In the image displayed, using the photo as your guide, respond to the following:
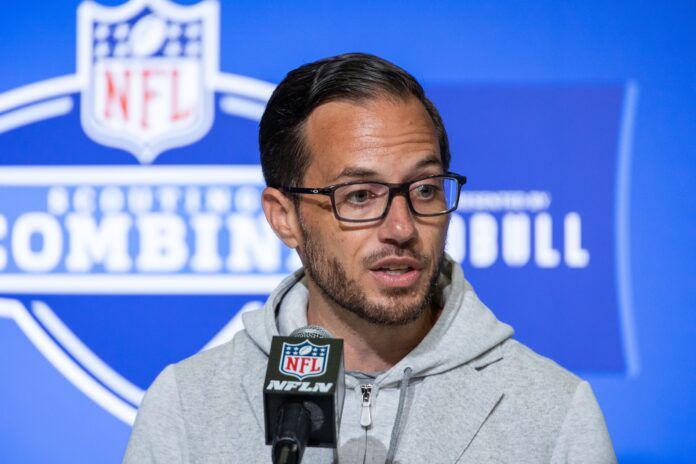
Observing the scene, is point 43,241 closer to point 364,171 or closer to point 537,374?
point 364,171

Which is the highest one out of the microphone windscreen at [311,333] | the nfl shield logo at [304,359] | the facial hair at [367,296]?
the facial hair at [367,296]

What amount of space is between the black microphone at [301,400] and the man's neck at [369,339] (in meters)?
0.47

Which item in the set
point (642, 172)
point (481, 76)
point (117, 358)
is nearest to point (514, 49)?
point (481, 76)

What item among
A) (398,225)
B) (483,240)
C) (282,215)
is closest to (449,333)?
(398,225)

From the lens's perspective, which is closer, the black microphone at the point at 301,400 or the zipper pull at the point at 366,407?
the black microphone at the point at 301,400

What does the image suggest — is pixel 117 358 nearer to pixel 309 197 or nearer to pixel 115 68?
pixel 115 68

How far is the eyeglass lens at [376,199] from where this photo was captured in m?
1.41

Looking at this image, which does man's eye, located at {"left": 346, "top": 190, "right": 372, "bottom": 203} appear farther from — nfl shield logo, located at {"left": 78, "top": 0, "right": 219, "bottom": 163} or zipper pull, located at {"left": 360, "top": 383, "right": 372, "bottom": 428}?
nfl shield logo, located at {"left": 78, "top": 0, "right": 219, "bottom": 163}

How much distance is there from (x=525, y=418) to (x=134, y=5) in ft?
5.13

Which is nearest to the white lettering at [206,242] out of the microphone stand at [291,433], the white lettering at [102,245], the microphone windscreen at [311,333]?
the white lettering at [102,245]

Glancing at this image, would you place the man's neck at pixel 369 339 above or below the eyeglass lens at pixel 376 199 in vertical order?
below

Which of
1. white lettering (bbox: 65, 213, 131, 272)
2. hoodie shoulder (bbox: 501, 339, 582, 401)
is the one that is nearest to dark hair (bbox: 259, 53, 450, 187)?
hoodie shoulder (bbox: 501, 339, 582, 401)

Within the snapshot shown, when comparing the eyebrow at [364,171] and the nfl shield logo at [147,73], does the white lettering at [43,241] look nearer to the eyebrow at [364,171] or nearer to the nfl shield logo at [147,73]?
the nfl shield logo at [147,73]

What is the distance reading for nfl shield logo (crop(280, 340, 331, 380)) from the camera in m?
0.99
